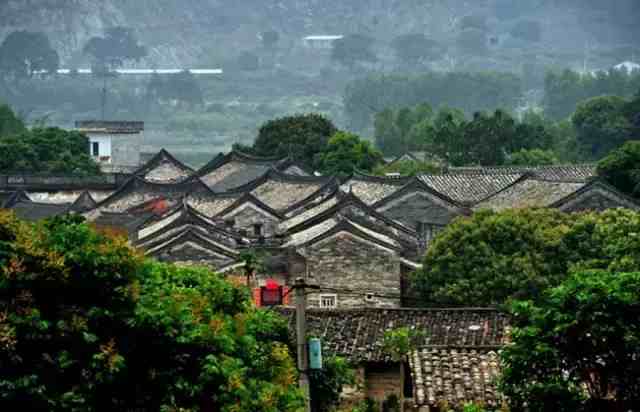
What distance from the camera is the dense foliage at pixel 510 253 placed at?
154ft

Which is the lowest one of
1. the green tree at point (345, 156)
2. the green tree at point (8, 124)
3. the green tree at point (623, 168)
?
the green tree at point (623, 168)

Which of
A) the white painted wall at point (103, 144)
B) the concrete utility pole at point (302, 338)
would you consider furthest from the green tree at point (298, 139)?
the concrete utility pole at point (302, 338)

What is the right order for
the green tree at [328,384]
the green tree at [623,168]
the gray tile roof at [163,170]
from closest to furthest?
the green tree at [328,384] → the green tree at [623,168] → the gray tile roof at [163,170]

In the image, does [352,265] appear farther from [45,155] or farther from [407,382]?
[45,155]

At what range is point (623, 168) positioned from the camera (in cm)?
6619

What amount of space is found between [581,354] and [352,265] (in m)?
24.5

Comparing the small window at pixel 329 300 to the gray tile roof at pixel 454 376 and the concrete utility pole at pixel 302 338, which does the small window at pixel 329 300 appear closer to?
the gray tile roof at pixel 454 376

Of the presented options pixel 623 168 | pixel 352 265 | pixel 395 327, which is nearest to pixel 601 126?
pixel 623 168

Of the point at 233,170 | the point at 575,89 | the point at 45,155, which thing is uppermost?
the point at 575,89

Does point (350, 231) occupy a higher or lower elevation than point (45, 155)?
lower

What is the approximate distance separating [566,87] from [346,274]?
145038 mm

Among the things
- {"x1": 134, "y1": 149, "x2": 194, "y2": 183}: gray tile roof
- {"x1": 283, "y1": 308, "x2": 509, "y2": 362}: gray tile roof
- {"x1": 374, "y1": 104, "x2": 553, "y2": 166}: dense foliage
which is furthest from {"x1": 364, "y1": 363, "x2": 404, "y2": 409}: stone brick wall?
{"x1": 374, "y1": 104, "x2": 553, "y2": 166}: dense foliage

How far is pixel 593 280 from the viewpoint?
87.0ft

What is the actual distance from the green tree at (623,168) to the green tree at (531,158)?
26571 millimetres
